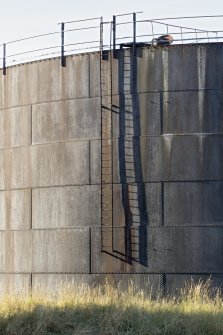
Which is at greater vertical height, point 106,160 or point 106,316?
point 106,160

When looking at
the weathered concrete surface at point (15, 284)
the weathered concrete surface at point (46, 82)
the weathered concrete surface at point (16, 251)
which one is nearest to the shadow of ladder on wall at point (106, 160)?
the weathered concrete surface at point (46, 82)

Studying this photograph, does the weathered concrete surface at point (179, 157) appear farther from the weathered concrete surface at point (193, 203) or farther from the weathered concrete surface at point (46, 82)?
the weathered concrete surface at point (46, 82)

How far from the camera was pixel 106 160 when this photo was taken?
1878cm

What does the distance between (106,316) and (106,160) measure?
4710 millimetres

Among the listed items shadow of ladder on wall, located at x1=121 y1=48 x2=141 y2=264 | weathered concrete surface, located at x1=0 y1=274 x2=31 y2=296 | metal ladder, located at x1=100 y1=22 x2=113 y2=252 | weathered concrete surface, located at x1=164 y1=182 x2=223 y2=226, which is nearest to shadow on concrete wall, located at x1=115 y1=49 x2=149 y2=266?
shadow of ladder on wall, located at x1=121 y1=48 x2=141 y2=264

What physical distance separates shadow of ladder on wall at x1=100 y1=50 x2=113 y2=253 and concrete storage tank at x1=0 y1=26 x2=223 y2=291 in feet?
0.07

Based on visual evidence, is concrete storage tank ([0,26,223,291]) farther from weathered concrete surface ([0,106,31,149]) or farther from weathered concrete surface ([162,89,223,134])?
weathered concrete surface ([0,106,31,149])

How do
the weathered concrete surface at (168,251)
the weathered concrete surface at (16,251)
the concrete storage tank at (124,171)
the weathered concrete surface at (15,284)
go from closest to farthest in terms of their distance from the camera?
the weathered concrete surface at (168,251) → the concrete storage tank at (124,171) → the weathered concrete surface at (15,284) → the weathered concrete surface at (16,251)

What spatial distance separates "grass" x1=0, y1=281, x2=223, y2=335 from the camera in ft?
47.7

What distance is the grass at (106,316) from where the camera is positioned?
47.7ft

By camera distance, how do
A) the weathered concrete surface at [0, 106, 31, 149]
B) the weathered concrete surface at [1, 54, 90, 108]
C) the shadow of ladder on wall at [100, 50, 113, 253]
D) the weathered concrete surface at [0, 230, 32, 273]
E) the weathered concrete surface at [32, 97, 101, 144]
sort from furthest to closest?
the weathered concrete surface at [0, 106, 31, 149], the weathered concrete surface at [0, 230, 32, 273], the weathered concrete surface at [1, 54, 90, 108], the weathered concrete surface at [32, 97, 101, 144], the shadow of ladder on wall at [100, 50, 113, 253]

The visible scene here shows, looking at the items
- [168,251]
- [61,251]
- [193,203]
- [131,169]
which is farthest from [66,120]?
[168,251]

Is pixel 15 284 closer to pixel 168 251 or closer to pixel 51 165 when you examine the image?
pixel 51 165

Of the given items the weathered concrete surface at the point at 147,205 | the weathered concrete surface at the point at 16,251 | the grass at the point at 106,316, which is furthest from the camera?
the weathered concrete surface at the point at 16,251
